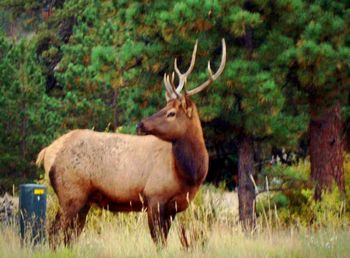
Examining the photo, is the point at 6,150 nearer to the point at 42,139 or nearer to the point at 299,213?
the point at 42,139

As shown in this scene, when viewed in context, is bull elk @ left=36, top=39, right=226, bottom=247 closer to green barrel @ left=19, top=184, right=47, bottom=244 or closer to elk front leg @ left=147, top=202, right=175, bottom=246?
elk front leg @ left=147, top=202, right=175, bottom=246

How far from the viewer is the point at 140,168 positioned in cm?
1269

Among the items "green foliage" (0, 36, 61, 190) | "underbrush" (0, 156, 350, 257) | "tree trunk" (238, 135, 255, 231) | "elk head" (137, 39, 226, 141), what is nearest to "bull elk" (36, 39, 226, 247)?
"elk head" (137, 39, 226, 141)

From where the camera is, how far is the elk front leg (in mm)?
12094

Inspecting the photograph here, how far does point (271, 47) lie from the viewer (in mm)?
15359

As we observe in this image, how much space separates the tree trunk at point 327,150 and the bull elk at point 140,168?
454cm

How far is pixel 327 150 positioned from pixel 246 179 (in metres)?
1.79

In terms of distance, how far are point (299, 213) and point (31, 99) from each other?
30.3ft

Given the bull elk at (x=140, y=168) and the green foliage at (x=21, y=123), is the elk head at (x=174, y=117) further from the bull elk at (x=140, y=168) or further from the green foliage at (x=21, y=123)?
the green foliage at (x=21, y=123)

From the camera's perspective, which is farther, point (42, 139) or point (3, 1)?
point (3, 1)

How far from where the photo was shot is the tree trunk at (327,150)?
16.8 metres

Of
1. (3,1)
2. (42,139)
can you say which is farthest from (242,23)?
(3,1)

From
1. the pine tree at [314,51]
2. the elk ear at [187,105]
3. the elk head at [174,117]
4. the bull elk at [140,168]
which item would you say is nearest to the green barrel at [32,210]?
the bull elk at [140,168]

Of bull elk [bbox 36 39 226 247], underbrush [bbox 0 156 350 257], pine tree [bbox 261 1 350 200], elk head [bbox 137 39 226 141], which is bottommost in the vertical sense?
underbrush [bbox 0 156 350 257]
